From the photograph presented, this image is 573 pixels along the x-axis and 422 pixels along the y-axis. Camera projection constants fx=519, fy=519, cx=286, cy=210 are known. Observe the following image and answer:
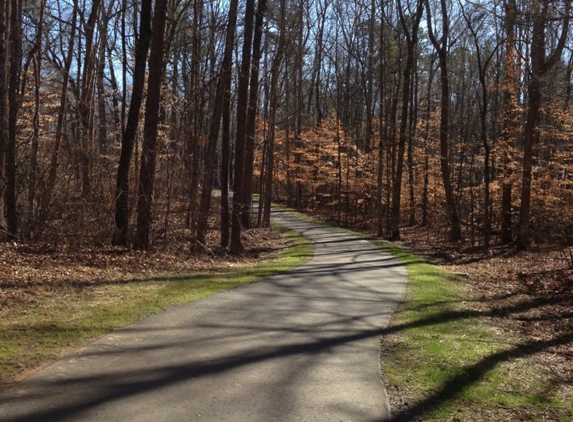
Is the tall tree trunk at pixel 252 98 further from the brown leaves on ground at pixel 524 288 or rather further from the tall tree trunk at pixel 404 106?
the brown leaves on ground at pixel 524 288

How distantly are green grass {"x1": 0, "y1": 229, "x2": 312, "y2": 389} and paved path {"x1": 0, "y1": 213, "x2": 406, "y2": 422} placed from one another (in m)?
0.27

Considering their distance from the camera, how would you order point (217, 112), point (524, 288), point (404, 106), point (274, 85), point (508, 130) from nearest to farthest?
point (524, 288)
point (217, 112)
point (508, 130)
point (404, 106)
point (274, 85)

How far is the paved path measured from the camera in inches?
176

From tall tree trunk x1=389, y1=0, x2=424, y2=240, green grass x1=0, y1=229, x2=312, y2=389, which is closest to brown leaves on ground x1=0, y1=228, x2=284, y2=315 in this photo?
green grass x1=0, y1=229, x2=312, y2=389

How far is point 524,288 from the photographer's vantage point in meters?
14.4

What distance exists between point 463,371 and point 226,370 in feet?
9.56

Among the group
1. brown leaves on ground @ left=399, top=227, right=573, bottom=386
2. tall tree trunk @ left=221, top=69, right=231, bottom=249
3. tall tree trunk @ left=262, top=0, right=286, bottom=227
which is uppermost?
tall tree trunk @ left=262, top=0, right=286, bottom=227

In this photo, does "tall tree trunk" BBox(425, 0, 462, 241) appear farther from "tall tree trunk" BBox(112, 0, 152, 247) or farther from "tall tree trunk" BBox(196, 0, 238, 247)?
"tall tree trunk" BBox(112, 0, 152, 247)

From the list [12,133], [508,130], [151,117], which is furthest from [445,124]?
[12,133]

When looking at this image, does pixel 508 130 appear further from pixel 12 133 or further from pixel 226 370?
pixel 226 370

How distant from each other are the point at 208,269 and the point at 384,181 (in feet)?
82.8

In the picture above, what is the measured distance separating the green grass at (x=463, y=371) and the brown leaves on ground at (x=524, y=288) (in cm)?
51

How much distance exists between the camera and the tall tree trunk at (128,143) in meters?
13.8

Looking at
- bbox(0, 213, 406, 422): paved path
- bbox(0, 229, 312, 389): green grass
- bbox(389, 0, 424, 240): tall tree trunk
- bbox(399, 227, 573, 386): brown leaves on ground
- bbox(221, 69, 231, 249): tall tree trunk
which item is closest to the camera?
bbox(0, 213, 406, 422): paved path
